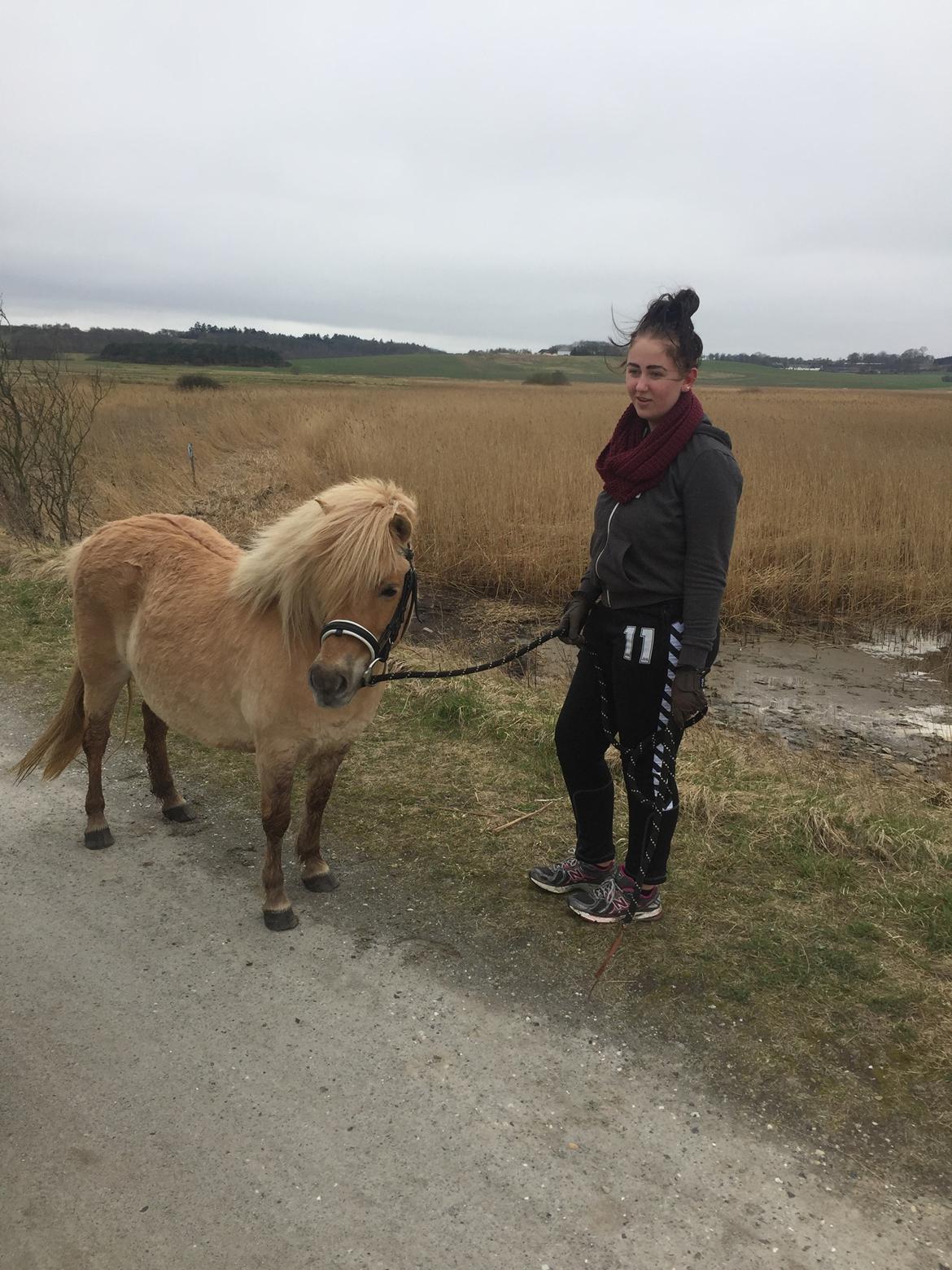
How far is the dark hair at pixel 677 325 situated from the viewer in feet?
8.16

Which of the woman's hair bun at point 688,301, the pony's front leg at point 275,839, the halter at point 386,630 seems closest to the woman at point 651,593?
the woman's hair bun at point 688,301

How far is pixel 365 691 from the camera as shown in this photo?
2.95 meters

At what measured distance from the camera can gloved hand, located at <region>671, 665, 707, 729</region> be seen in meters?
2.54

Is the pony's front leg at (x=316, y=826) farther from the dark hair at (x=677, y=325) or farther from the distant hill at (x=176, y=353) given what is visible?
the distant hill at (x=176, y=353)

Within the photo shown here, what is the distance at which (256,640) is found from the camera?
2957mm

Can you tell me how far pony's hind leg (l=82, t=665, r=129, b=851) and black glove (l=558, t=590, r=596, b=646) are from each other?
2.09 meters

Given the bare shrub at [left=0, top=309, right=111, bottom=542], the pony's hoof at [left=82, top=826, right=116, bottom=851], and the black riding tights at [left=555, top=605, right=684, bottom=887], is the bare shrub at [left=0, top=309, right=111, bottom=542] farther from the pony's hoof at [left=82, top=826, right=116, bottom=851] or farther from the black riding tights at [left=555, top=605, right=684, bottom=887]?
the black riding tights at [left=555, top=605, right=684, bottom=887]

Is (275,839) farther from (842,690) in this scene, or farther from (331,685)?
(842,690)

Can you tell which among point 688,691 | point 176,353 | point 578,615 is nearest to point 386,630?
point 578,615

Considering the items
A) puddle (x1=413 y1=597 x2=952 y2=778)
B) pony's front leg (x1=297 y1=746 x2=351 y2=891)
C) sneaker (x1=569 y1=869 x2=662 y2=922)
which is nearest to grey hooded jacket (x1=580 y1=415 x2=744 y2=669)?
sneaker (x1=569 y1=869 x2=662 y2=922)

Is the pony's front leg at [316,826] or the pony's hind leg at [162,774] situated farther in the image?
the pony's hind leg at [162,774]

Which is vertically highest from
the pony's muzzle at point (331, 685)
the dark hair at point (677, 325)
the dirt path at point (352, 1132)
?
the dark hair at point (677, 325)

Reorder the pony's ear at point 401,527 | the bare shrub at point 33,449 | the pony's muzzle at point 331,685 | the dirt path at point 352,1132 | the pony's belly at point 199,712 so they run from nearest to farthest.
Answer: the dirt path at point 352,1132 < the pony's muzzle at point 331,685 < the pony's ear at point 401,527 < the pony's belly at point 199,712 < the bare shrub at point 33,449

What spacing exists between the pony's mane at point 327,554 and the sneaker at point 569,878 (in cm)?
141
